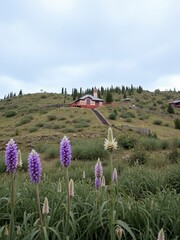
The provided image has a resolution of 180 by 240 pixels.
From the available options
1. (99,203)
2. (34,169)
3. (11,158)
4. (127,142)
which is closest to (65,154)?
(34,169)

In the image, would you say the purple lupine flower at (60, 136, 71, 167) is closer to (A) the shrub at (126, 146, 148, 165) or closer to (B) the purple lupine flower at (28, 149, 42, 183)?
(B) the purple lupine flower at (28, 149, 42, 183)

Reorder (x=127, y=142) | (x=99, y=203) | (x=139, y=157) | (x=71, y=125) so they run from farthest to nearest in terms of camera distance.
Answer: (x=71, y=125) < (x=127, y=142) < (x=139, y=157) < (x=99, y=203)

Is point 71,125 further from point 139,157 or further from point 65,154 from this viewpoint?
point 65,154

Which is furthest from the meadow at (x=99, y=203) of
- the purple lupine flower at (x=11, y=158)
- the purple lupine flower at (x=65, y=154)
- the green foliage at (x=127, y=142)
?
the green foliage at (x=127, y=142)

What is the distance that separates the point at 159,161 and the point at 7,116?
54.2 metres

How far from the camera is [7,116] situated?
63.9 m

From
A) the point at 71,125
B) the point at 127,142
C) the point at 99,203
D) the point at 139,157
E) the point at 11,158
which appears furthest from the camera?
the point at 71,125

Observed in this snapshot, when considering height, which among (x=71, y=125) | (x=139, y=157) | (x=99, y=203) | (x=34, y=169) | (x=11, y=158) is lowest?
(x=139, y=157)

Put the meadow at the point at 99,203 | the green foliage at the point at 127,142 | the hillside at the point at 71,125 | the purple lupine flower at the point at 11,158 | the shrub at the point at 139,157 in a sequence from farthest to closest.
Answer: the hillside at the point at 71,125
the green foliage at the point at 127,142
the shrub at the point at 139,157
the meadow at the point at 99,203
the purple lupine flower at the point at 11,158

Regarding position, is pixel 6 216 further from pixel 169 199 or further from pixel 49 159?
pixel 49 159

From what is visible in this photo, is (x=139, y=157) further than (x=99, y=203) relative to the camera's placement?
Yes

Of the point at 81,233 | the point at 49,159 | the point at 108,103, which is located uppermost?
the point at 108,103

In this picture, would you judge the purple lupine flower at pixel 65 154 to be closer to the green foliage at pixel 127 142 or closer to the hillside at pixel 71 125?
the green foliage at pixel 127 142

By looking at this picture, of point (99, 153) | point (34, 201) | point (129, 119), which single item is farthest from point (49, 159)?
point (129, 119)
